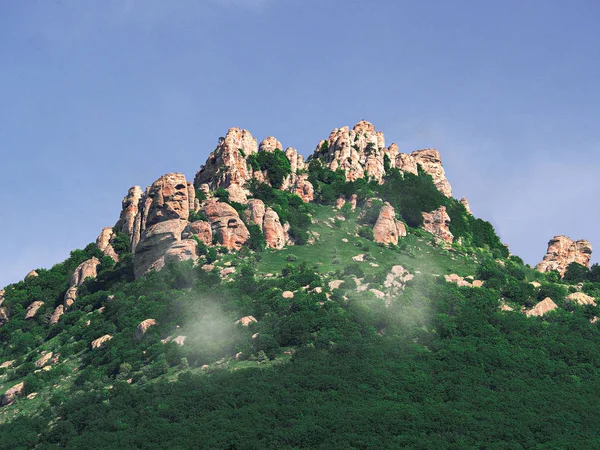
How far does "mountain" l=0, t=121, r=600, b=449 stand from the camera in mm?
76188

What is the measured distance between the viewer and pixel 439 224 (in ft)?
480

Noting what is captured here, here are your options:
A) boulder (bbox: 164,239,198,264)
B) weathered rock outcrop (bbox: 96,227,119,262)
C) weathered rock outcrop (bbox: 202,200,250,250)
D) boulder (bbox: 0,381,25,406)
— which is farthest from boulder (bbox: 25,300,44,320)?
weathered rock outcrop (bbox: 202,200,250,250)

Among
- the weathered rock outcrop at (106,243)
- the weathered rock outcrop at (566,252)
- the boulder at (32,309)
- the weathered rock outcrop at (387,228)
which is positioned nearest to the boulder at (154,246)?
the weathered rock outcrop at (106,243)

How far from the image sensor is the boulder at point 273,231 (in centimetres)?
12362

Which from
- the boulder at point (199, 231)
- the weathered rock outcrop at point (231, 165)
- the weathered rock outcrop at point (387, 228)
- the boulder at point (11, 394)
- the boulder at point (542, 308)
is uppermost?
the weathered rock outcrop at point (231, 165)

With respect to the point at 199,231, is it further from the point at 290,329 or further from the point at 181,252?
the point at 290,329

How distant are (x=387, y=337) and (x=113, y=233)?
200 ft

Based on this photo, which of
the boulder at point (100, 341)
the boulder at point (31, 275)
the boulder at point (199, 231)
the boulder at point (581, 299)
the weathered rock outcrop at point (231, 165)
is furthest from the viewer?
the weathered rock outcrop at point (231, 165)

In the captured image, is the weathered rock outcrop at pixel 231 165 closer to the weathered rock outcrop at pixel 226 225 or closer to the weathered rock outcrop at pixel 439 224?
the weathered rock outcrop at pixel 226 225

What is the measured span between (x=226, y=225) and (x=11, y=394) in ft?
143

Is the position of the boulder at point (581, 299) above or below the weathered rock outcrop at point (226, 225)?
below

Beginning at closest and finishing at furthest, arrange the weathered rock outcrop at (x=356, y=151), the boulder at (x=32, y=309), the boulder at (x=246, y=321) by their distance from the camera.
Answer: the boulder at (x=246, y=321), the boulder at (x=32, y=309), the weathered rock outcrop at (x=356, y=151)

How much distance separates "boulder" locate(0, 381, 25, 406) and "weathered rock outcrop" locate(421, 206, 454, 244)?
83240 mm

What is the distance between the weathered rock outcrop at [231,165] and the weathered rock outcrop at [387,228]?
25293 mm
